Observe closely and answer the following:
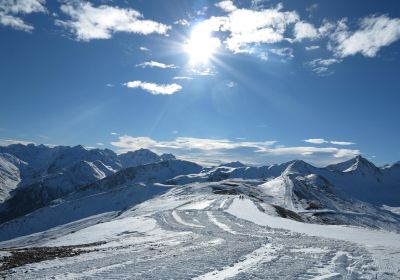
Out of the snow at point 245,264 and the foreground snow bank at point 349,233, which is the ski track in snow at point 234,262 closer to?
the snow at point 245,264

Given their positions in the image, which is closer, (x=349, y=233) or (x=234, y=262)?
(x=234, y=262)

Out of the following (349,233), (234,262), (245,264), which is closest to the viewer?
(245,264)

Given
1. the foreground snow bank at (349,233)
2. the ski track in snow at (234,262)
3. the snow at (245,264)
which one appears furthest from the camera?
the foreground snow bank at (349,233)

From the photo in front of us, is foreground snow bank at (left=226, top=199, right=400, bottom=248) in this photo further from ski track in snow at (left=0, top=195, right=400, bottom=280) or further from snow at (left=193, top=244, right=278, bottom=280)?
snow at (left=193, top=244, right=278, bottom=280)

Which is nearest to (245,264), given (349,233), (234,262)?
(234,262)

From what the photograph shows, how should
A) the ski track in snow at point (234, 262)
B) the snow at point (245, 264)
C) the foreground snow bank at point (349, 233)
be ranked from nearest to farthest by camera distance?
1. the snow at point (245, 264)
2. the ski track in snow at point (234, 262)
3. the foreground snow bank at point (349, 233)

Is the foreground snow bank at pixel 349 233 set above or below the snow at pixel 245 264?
above

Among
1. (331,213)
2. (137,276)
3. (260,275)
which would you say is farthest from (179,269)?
(331,213)

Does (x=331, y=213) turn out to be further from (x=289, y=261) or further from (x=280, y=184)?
(x=289, y=261)

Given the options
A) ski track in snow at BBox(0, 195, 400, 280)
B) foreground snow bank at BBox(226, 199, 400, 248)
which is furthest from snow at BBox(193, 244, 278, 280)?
foreground snow bank at BBox(226, 199, 400, 248)

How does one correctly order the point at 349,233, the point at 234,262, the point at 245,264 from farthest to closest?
1. the point at 349,233
2. the point at 234,262
3. the point at 245,264

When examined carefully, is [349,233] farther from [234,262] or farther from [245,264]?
[245,264]

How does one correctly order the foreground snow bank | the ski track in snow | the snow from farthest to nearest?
the foreground snow bank → the ski track in snow → the snow

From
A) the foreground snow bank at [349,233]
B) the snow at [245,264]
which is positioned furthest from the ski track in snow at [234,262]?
the foreground snow bank at [349,233]
